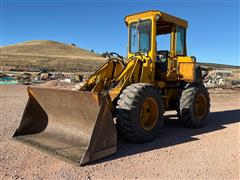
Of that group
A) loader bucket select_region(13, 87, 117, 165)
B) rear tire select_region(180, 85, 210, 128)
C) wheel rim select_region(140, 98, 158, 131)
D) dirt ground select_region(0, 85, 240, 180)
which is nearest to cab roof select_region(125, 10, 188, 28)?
rear tire select_region(180, 85, 210, 128)

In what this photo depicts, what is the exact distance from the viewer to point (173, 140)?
20.9ft

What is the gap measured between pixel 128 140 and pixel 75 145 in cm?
109

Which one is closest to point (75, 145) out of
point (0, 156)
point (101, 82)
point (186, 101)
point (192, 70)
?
point (0, 156)

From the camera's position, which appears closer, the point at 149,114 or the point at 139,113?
the point at 139,113

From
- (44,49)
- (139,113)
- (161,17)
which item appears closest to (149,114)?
(139,113)

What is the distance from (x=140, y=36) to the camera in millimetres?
7512

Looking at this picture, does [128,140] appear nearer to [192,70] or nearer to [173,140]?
[173,140]

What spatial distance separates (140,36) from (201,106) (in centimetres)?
257

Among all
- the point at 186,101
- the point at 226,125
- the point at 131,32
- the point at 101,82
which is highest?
the point at 131,32

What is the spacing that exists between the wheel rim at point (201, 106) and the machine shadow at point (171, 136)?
354 mm

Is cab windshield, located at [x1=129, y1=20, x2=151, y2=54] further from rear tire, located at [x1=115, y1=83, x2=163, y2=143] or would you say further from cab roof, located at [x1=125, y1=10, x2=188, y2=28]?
rear tire, located at [x1=115, y1=83, x2=163, y2=143]

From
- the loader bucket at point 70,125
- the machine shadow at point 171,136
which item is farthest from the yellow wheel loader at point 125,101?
the machine shadow at point 171,136

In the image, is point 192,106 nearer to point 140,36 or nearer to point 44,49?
point 140,36

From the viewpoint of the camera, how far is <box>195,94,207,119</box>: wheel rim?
8.01 meters
